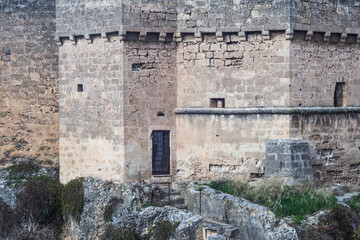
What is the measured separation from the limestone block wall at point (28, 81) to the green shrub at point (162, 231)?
5527mm

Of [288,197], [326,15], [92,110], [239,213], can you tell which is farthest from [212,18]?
[239,213]

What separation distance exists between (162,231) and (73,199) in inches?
Answer: 129

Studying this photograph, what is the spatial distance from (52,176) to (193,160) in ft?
14.3

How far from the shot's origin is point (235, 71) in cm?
2247

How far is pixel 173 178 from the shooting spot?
75.7 ft

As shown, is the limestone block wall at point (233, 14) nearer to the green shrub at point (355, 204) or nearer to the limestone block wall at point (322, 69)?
the limestone block wall at point (322, 69)

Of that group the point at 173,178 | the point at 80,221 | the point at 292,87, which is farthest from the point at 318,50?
the point at 80,221

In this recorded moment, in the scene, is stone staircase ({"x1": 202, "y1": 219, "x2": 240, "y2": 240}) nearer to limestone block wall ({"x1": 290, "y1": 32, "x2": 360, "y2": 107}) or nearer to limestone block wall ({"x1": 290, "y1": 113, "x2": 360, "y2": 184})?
limestone block wall ({"x1": 290, "y1": 113, "x2": 360, "y2": 184})

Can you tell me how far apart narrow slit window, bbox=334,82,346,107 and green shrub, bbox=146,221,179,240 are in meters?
5.55

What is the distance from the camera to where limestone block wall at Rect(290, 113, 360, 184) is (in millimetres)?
22172

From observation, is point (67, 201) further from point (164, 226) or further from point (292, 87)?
point (292, 87)

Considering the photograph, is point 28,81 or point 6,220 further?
point 28,81

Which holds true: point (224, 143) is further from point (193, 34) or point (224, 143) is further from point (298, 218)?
point (298, 218)

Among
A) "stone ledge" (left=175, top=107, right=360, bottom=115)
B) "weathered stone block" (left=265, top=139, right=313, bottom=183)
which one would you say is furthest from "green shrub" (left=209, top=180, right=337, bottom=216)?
"stone ledge" (left=175, top=107, right=360, bottom=115)
